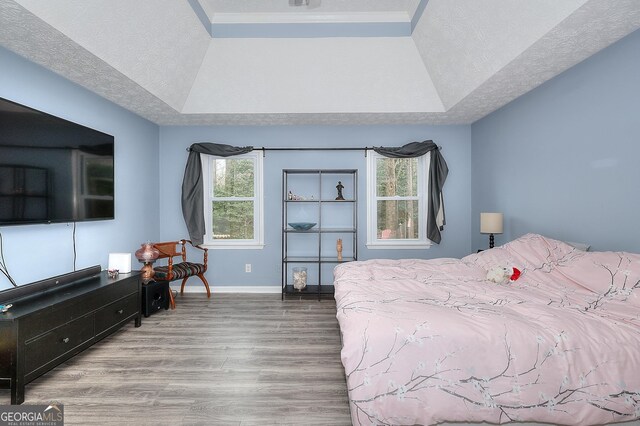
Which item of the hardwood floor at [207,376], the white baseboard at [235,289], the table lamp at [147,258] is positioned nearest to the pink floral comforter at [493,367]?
the hardwood floor at [207,376]

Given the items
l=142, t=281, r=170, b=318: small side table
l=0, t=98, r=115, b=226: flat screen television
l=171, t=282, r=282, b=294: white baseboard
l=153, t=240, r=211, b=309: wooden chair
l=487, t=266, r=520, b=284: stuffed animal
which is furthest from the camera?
l=171, t=282, r=282, b=294: white baseboard

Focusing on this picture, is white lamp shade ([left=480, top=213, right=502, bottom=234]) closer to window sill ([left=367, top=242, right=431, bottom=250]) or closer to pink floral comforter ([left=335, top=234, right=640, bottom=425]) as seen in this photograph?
window sill ([left=367, top=242, right=431, bottom=250])

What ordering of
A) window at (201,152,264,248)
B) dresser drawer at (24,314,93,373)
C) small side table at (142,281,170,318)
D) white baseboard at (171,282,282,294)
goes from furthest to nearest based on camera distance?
window at (201,152,264,248) < white baseboard at (171,282,282,294) < small side table at (142,281,170,318) < dresser drawer at (24,314,93,373)

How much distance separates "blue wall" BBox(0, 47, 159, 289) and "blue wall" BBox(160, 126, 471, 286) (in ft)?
0.83

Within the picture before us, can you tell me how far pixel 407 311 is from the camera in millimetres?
1701

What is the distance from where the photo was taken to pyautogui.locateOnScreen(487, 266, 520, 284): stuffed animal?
94.0 inches

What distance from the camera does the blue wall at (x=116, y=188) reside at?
2.43m

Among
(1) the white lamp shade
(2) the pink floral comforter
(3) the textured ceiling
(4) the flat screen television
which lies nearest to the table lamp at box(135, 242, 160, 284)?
(4) the flat screen television

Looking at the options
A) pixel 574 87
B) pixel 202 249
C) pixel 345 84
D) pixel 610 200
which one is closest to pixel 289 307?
pixel 202 249

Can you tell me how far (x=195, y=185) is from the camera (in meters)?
4.39

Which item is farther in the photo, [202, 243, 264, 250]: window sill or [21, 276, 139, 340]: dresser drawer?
[202, 243, 264, 250]: window sill

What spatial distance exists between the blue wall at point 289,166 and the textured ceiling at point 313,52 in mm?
244

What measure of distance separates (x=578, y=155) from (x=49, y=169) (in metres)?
4.45

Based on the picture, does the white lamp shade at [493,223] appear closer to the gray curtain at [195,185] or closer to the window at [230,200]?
the window at [230,200]
